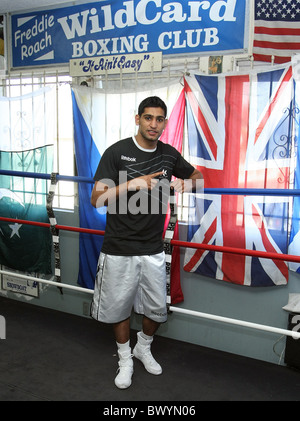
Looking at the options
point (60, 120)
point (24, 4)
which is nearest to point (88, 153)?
point (60, 120)

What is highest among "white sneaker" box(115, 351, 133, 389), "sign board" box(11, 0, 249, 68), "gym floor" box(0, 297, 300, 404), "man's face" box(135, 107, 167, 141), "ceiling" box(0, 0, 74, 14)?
"ceiling" box(0, 0, 74, 14)

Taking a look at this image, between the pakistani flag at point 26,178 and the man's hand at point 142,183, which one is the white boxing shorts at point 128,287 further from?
the pakistani flag at point 26,178

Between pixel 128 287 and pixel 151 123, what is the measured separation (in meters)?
0.86

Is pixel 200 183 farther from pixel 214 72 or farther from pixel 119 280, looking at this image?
pixel 214 72

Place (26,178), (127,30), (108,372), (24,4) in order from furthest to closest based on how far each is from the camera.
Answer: (26,178), (24,4), (127,30), (108,372)

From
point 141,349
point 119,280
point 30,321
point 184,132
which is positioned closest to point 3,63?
point 184,132

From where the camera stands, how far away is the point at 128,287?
7.02 ft

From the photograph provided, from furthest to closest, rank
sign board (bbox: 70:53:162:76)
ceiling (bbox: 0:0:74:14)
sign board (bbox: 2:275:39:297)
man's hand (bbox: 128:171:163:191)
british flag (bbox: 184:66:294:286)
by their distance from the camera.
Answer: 1. sign board (bbox: 2:275:39:297)
2. ceiling (bbox: 0:0:74:14)
3. sign board (bbox: 70:53:162:76)
4. british flag (bbox: 184:66:294:286)
5. man's hand (bbox: 128:171:163:191)

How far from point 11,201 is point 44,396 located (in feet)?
6.37

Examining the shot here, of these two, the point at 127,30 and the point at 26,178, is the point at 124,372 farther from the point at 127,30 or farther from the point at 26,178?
the point at 127,30

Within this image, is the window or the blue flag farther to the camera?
the window

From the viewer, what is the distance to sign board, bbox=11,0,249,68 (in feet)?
8.86

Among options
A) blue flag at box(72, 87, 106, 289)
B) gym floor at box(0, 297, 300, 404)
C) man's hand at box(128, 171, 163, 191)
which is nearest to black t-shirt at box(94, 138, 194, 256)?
man's hand at box(128, 171, 163, 191)

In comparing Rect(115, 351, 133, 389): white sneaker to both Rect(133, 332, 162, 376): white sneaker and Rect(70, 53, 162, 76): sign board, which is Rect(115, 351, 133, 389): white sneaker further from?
Rect(70, 53, 162, 76): sign board
